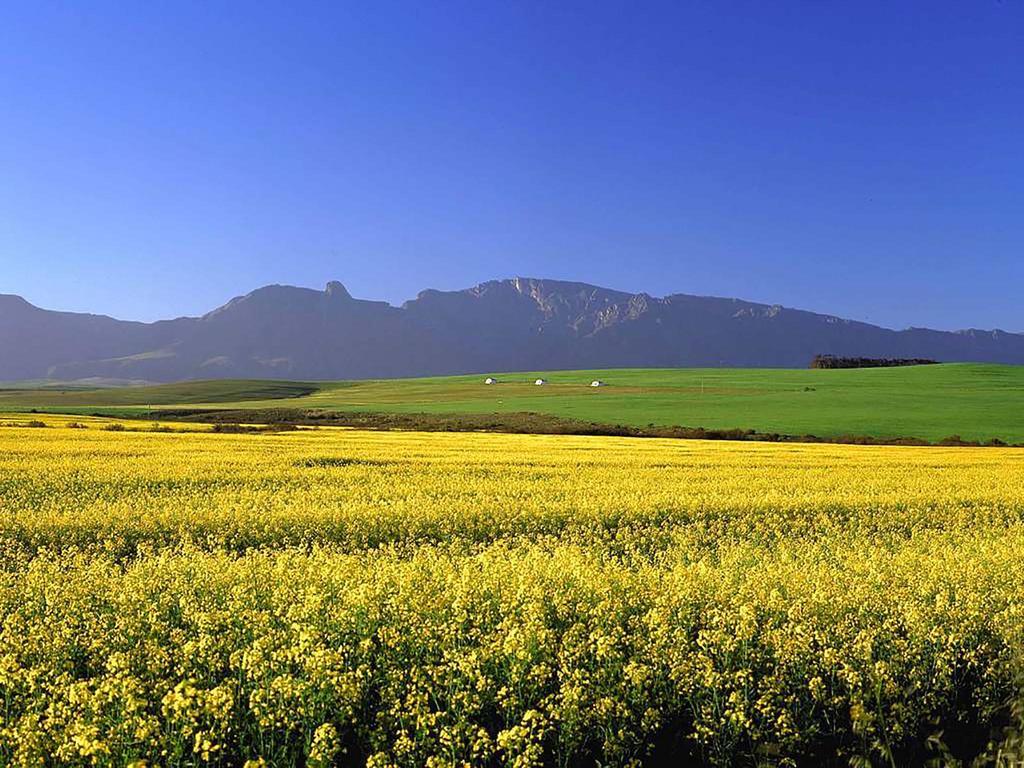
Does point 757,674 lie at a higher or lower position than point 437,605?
lower

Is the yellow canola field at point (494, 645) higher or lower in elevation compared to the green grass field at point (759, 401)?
lower

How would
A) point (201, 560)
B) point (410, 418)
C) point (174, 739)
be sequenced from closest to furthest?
point (174, 739)
point (201, 560)
point (410, 418)

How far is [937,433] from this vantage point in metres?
55.2

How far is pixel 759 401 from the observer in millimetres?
79500

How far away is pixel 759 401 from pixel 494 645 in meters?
77.6

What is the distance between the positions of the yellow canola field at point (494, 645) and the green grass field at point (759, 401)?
4780 centimetres

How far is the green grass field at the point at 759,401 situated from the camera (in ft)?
198

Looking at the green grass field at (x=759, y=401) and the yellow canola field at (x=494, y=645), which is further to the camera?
the green grass field at (x=759, y=401)

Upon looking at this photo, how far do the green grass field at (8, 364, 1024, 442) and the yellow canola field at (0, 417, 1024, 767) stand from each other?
4780 cm

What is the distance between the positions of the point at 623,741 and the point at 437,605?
2637mm

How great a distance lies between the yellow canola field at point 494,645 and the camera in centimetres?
562

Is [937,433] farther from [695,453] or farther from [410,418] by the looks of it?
[410,418]

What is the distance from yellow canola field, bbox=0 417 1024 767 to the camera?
5.62 meters

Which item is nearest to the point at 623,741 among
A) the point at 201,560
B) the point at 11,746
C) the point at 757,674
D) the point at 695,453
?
the point at 757,674
